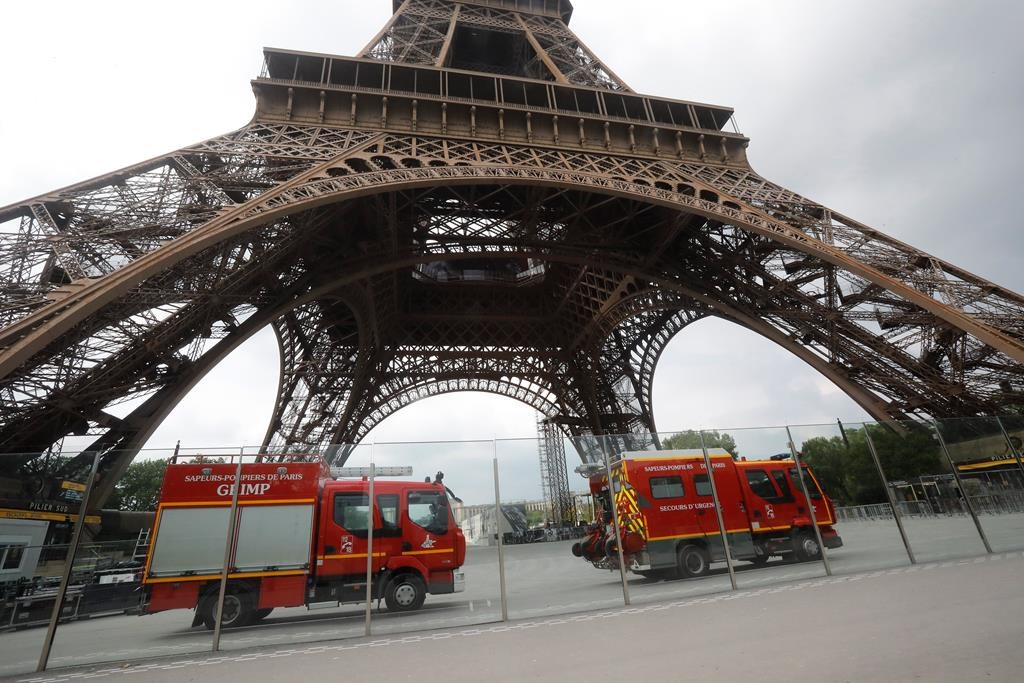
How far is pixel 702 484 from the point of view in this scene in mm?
8195

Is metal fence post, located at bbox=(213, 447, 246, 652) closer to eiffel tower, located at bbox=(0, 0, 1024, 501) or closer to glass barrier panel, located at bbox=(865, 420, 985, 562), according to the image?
eiffel tower, located at bbox=(0, 0, 1024, 501)

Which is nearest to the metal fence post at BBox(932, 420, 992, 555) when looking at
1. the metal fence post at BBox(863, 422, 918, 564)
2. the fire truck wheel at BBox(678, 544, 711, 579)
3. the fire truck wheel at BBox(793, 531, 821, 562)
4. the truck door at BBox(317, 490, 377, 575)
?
the metal fence post at BBox(863, 422, 918, 564)

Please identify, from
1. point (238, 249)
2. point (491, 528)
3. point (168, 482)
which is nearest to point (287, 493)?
point (168, 482)

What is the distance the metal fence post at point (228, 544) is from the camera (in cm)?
605

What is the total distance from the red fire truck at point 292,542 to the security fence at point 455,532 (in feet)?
0.07

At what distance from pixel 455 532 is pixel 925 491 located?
8433 mm

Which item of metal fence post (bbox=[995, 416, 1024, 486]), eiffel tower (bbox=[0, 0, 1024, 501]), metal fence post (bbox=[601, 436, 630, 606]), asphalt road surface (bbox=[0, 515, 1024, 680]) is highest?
eiffel tower (bbox=[0, 0, 1024, 501])

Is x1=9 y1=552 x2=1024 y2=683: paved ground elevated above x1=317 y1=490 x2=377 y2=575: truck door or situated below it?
below

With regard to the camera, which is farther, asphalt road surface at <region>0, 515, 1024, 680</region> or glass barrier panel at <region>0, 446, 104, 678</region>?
asphalt road surface at <region>0, 515, 1024, 680</region>

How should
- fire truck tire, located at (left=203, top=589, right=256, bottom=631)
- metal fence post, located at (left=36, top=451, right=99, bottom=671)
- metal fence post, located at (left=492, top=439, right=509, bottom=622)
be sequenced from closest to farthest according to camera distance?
metal fence post, located at (left=36, top=451, right=99, bottom=671) → fire truck tire, located at (left=203, top=589, right=256, bottom=631) → metal fence post, located at (left=492, top=439, right=509, bottom=622)

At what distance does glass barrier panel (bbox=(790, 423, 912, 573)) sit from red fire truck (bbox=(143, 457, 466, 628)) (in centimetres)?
622

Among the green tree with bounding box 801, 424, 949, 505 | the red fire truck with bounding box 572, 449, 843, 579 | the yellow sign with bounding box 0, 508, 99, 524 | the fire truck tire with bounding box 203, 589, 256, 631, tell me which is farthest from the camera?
the green tree with bounding box 801, 424, 949, 505

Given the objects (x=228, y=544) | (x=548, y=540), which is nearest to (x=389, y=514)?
(x=228, y=544)

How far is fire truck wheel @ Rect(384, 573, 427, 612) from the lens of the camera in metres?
6.97
